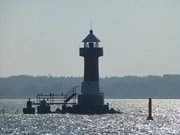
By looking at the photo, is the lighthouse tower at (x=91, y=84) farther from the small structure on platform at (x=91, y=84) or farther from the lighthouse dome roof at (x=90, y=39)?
the lighthouse dome roof at (x=90, y=39)

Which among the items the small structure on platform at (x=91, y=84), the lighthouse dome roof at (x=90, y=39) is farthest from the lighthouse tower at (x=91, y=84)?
the lighthouse dome roof at (x=90, y=39)

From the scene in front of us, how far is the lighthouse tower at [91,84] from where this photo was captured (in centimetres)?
11356

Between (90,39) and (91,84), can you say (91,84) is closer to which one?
(91,84)

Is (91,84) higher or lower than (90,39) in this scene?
lower

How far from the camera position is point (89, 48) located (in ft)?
382

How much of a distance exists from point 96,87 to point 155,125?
13.5m

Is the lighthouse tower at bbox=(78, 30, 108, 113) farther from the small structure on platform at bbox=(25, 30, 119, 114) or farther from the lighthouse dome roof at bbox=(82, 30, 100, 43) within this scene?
the lighthouse dome roof at bbox=(82, 30, 100, 43)

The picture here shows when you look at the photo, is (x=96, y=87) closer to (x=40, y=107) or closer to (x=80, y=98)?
(x=80, y=98)

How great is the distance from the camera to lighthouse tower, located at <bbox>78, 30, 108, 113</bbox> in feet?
373

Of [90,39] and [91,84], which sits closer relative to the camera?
[91,84]

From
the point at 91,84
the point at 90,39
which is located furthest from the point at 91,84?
the point at 90,39

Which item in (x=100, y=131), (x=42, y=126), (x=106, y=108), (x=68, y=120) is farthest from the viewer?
(x=106, y=108)

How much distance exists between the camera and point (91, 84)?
4471 inches

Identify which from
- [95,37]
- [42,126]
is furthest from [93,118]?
[42,126]
